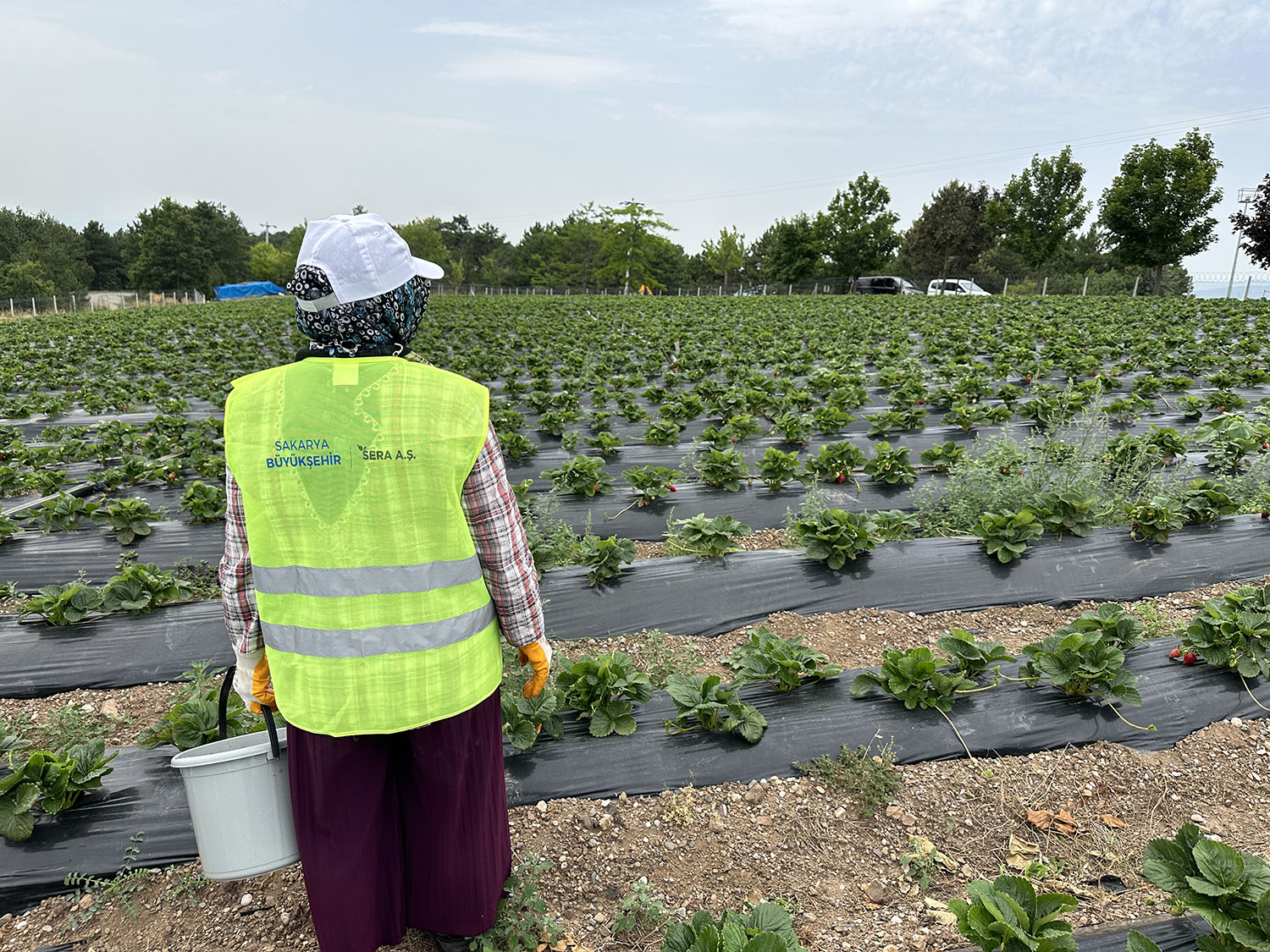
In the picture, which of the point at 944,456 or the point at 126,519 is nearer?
the point at 126,519

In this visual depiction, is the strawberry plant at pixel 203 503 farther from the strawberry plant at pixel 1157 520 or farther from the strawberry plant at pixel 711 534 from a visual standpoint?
the strawberry plant at pixel 1157 520

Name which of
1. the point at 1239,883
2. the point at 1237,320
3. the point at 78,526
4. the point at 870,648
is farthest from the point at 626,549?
the point at 1237,320

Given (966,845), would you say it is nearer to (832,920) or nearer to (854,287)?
(832,920)

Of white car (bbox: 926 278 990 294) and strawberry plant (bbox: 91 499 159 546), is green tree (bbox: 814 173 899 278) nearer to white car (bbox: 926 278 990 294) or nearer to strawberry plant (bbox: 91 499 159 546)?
white car (bbox: 926 278 990 294)

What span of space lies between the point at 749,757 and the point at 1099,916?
4.08 feet

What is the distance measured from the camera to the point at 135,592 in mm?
4051

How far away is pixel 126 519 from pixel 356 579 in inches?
187

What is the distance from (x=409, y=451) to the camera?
1504 mm

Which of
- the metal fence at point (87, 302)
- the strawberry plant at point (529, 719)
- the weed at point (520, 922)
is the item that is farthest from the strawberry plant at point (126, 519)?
the metal fence at point (87, 302)

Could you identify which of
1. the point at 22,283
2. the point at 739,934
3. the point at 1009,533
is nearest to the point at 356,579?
the point at 739,934

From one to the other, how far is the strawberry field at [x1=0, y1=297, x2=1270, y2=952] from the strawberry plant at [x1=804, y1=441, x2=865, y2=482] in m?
0.03

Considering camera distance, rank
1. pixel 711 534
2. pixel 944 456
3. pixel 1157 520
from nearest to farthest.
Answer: pixel 711 534 < pixel 1157 520 < pixel 944 456

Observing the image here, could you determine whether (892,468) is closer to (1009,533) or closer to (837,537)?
(1009,533)

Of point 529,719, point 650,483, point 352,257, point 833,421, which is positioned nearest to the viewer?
point 352,257
